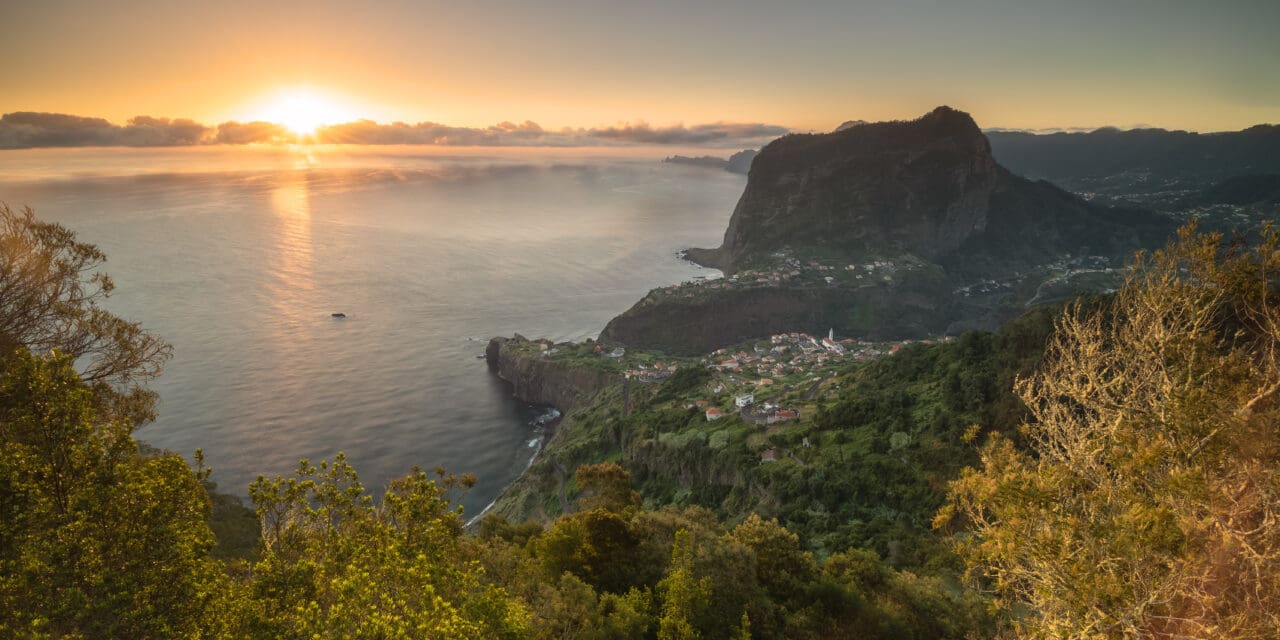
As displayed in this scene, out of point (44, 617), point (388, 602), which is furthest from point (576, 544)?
point (44, 617)

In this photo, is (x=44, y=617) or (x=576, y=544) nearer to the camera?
(x=44, y=617)

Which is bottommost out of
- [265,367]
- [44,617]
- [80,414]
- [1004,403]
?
[265,367]

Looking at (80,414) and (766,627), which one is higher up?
(80,414)

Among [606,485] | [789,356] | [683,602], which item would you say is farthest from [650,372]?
[683,602]

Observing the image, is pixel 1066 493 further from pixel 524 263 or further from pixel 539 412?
pixel 524 263

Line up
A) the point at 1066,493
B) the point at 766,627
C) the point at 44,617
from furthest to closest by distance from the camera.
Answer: the point at 766,627 < the point at 1066,493 < the point at 44,617

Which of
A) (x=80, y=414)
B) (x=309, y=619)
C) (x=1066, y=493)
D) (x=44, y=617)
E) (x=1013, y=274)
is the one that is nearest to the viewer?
(x=44, y=617)

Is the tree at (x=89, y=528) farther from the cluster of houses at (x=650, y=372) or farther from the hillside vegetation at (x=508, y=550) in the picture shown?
the cluster of houses at (x=650, y=372)
